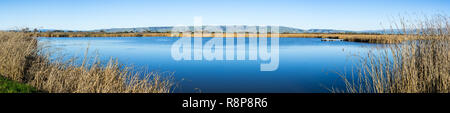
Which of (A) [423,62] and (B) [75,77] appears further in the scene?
(B) [75,77]

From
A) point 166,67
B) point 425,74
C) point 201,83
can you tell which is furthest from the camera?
point 166,67

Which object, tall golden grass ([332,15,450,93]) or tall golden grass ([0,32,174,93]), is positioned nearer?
tall golden grass ([332,15,450,93])

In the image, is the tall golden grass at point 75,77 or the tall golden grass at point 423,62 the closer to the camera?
the tall golden grass at point 423,62
